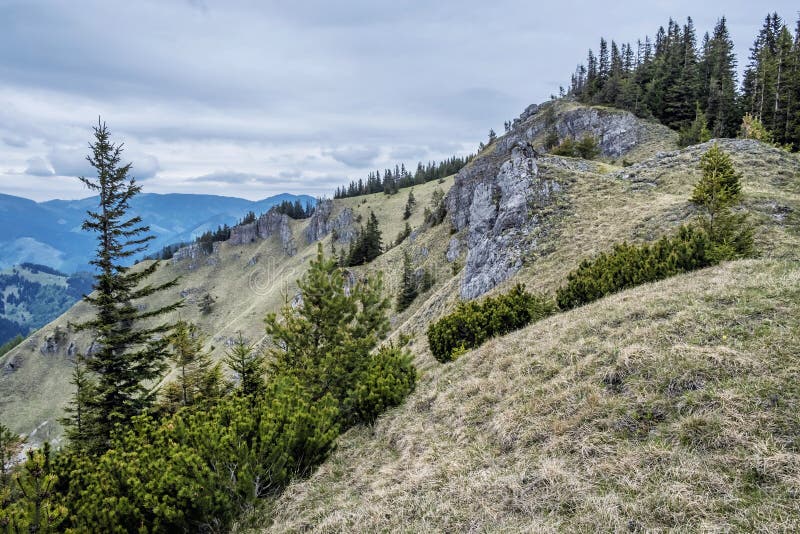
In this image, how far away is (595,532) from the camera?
170 inches

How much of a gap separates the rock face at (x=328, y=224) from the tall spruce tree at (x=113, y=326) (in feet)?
339

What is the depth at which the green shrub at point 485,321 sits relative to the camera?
1328cm

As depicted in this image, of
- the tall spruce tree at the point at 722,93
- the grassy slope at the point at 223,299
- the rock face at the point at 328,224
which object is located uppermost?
the tall spruce tree at the point at 722,93

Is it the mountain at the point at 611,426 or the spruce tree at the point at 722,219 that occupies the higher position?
the spruce tree at the point at 722,219

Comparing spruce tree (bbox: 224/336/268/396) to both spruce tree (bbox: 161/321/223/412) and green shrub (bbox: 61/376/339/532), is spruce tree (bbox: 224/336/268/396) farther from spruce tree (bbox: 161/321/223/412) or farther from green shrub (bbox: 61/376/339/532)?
green shrub (bbox: 61/376/339/532)

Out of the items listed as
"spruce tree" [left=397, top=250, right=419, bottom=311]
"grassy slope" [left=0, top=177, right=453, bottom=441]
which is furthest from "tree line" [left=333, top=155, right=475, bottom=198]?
"spruce tree" [left=397, top=250, right=419, bottom=311]

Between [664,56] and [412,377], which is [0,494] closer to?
[412,377]

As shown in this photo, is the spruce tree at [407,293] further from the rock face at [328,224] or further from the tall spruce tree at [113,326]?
the rock face at [328,224]

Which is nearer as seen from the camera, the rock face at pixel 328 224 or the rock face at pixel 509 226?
the rock face at pixel 509 226

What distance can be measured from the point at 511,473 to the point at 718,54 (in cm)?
8719

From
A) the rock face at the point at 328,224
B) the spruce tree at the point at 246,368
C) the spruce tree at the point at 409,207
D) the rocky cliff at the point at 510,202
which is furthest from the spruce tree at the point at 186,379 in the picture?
the rock face at the point at 328,224

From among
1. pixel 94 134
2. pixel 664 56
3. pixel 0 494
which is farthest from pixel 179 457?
pixel 664 56

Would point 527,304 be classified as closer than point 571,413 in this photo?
No

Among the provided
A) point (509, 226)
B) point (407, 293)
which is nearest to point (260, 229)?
point (407, 293)
